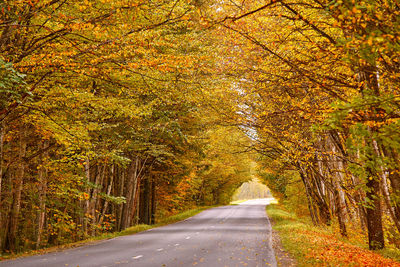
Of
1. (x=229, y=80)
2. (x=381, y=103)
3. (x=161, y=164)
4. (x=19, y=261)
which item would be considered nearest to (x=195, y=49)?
(x=229, y=80)

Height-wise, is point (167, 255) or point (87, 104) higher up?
point (87, 104)

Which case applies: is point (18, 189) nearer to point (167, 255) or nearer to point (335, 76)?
point (167, 255)

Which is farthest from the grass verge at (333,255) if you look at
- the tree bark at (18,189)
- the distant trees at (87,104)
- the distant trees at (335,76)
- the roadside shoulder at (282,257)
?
the tree bark at (18,189)

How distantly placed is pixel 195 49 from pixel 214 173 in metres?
30.1

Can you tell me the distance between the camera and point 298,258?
9641mm

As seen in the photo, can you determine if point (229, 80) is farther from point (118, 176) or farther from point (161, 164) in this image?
point (118, 176)

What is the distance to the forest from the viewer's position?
506 cm

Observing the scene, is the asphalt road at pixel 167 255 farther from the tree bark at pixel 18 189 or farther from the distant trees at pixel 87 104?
the tree bark at pixel 18 189

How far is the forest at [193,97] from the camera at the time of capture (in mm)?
5062

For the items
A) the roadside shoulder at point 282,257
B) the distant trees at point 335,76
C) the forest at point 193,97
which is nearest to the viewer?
the distant trees at point 335,76

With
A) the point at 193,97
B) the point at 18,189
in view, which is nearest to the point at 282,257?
the point at 193,97

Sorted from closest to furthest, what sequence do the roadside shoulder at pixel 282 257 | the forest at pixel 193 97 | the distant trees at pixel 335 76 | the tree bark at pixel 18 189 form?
the distant trees at pixel 335 76
the forest at pixel 193 97
the roadside shoulder at pixel 282 257
the tree bark at pixel 18 189

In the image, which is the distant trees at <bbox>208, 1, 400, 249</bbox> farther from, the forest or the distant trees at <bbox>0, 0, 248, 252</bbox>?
the distant trees at <bbox>0, 0, 248, 252</bbox>

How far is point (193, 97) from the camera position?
14367 mm
